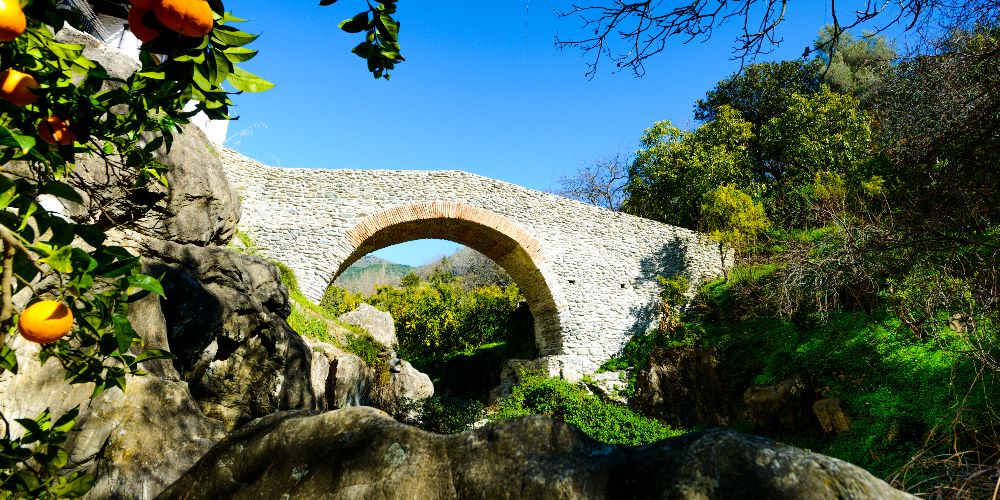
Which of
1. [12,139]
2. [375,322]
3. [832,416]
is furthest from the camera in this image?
[375,322]

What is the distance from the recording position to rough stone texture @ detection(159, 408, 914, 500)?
0.99 meters

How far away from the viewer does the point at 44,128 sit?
1056mm

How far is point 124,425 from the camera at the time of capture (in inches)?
73.5

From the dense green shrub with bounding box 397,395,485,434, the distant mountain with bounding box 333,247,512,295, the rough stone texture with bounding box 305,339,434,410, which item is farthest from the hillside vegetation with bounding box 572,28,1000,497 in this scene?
the distant mountain with bounding box 333,247,512,295

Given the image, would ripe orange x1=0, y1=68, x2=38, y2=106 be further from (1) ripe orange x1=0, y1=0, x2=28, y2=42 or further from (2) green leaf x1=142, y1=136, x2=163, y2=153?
(2) green leaf x1=142, y1=136, x2=163, y2=153

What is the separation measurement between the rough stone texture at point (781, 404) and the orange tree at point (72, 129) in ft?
27.7

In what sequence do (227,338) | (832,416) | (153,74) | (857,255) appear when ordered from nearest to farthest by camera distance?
(153,74), (857,255), (227,338), (832,416)

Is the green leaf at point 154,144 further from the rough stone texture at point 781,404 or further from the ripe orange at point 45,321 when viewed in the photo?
the rough stone texture at point 781,404

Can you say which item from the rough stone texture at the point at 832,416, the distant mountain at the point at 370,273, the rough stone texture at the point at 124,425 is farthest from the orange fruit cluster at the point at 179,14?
the distant mountain at the point at 370,273

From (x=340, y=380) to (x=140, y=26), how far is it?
726 centimetres

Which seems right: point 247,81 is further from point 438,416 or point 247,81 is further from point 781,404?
point 781,404

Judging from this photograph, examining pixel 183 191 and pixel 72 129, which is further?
pixel 183 191

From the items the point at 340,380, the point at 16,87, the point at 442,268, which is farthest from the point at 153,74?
the point at 442,268

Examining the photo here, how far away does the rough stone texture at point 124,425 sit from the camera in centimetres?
166
